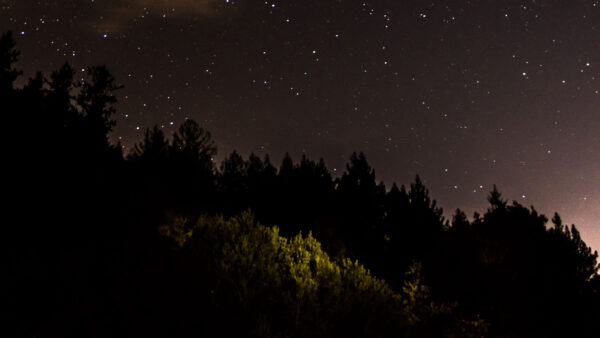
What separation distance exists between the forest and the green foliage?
38 mm

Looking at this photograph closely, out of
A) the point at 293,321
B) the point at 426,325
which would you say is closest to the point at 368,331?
the point at 293,321

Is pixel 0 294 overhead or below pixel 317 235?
below

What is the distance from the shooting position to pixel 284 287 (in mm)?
10211

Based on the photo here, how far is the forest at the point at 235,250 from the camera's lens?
9.16 meters

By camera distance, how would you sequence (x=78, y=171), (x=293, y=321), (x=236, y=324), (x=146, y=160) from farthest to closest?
(x=146, y=160) < (x=78, y=171) < (x=293, y=321) < (x=236, y=324)

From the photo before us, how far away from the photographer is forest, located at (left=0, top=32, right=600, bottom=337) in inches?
361

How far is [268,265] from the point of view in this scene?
1009 centimetres

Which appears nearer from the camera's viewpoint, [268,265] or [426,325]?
[268,265]

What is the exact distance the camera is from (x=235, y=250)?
1082cm

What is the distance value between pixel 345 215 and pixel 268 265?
3761 centimetres

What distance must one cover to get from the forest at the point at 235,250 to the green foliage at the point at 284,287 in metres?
0.04

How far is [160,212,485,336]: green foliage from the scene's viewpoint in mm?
9188

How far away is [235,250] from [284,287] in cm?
170

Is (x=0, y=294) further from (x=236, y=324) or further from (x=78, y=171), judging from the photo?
(x=78, y=171)
